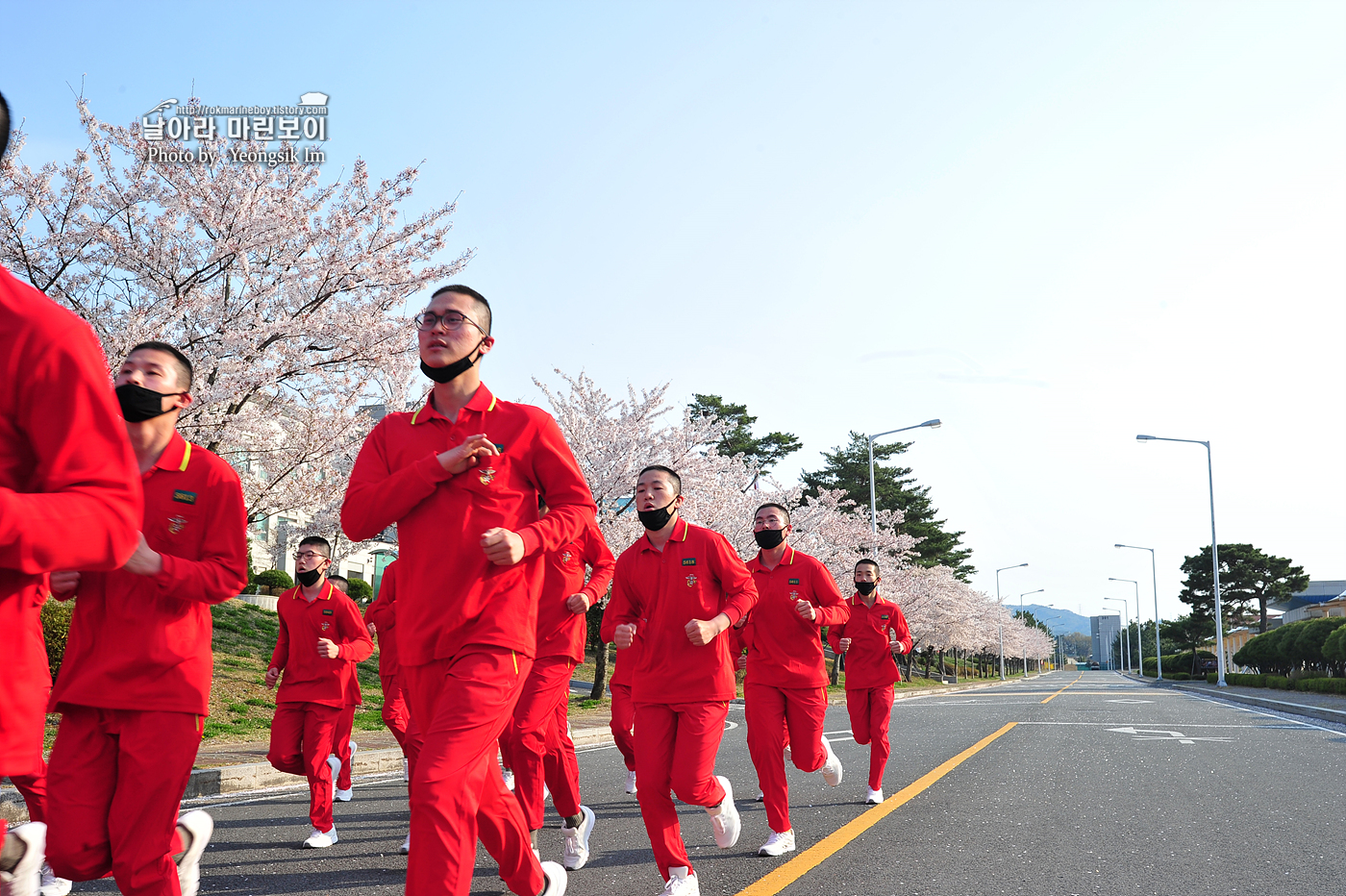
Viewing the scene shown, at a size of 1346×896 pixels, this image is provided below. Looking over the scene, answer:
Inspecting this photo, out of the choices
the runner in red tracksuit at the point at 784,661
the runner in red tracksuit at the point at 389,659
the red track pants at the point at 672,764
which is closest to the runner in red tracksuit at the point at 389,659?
the runner in red tracksuit at the point at 389,659

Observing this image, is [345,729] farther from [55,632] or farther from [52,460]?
[55,632]

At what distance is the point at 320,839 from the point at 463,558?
3764 mm

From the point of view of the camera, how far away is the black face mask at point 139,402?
375 cm

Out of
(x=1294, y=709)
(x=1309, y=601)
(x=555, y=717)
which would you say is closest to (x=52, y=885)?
(x=555, y=717)

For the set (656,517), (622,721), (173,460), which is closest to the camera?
(173,460)

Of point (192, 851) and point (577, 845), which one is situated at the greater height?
point (192, 851)

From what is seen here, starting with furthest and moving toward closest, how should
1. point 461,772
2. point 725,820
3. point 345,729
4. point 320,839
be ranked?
point 345,729, point 320,839, point 725,820, point 461,772

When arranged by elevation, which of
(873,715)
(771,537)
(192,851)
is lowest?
(873,715)

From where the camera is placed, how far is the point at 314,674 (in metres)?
6.99

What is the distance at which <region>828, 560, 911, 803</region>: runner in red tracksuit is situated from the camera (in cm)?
866

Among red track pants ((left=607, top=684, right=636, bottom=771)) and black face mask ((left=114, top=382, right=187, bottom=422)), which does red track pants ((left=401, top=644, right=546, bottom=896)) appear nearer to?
black face mask ((left=114, top=382, right=187, bottom=422))

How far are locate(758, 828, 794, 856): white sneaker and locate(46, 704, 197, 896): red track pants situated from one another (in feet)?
10.9

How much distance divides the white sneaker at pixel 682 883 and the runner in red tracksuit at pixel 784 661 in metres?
1.31

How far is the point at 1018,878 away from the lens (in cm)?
540
